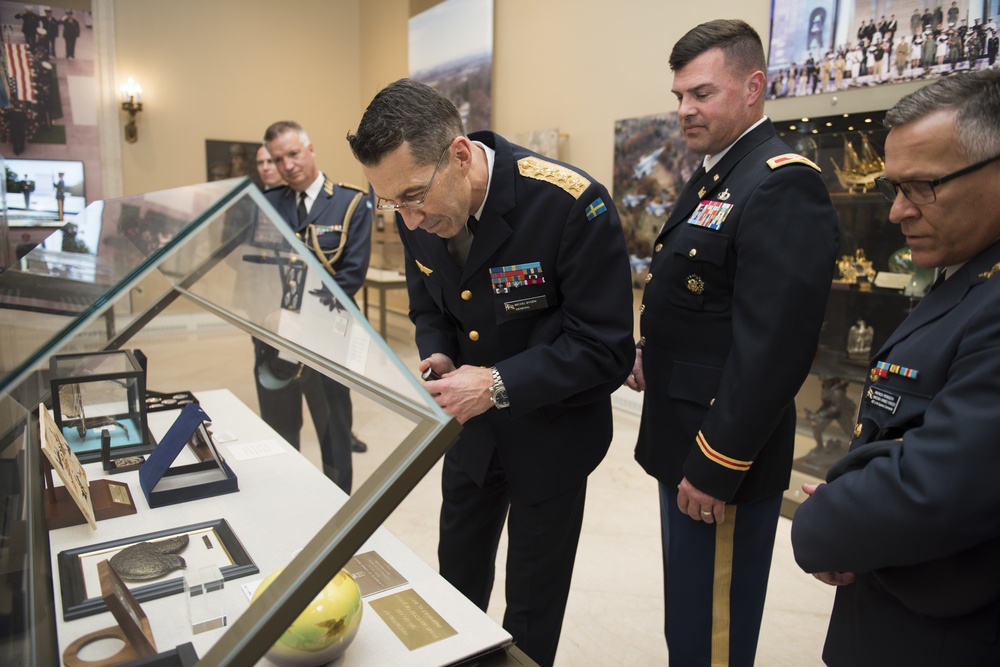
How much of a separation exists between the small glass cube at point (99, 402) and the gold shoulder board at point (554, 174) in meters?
1.08

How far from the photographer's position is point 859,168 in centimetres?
325

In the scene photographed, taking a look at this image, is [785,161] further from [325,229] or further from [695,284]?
[325,229]

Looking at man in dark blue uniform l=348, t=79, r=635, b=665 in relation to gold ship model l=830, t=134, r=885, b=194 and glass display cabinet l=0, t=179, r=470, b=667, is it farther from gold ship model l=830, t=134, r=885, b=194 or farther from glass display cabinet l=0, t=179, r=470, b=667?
gold ship model l=830, t=134, r=885, b=194

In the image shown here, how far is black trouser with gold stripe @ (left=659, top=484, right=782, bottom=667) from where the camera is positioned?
1.72 metres

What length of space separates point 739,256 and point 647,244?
3.49 m

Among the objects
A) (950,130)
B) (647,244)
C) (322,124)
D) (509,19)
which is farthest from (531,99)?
(950,130)

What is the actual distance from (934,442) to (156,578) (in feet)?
3.68

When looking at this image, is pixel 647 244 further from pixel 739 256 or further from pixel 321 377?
pixel 321 377

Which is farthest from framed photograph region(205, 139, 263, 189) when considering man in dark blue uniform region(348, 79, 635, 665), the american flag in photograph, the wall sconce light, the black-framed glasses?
the black-framed glasses

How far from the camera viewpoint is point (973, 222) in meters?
1.08

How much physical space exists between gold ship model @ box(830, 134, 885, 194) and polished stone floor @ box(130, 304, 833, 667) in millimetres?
1709

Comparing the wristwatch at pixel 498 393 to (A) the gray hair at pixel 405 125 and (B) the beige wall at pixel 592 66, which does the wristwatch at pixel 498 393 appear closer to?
(A) the gray hair at pixel 405 125

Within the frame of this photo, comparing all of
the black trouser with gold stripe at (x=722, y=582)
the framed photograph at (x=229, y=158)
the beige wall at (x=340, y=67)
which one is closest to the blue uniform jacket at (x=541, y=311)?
the black trouser with gold stripe at (x=722, y=582)

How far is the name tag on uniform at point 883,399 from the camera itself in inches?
44.6
